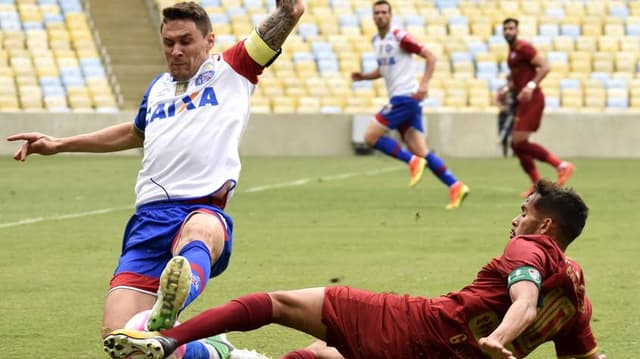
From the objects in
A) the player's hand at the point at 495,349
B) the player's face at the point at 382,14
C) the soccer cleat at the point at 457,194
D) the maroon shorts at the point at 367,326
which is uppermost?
the player's hand at the point at 495,349

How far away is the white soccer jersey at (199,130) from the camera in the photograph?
6.09 meters

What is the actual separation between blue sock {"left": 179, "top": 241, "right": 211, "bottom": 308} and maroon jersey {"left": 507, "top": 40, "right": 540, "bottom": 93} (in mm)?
11579

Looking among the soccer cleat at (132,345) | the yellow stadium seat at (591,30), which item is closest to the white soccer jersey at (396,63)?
the soccer cleat at (132,345)

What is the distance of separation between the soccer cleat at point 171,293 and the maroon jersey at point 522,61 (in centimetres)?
1208

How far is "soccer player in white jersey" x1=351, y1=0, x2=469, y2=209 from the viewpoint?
15.7 meters

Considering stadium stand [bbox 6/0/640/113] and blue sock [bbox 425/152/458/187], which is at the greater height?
blue sock [bbox 425/152/458/187]

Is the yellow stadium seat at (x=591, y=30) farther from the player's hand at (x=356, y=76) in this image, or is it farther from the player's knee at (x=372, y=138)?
the player's knee at (x=372, y=138)

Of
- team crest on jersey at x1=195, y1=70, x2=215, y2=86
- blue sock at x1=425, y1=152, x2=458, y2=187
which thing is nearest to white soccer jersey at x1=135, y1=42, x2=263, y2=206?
team crest on jersey at x1=195, y1=70, x2=215, y2=86

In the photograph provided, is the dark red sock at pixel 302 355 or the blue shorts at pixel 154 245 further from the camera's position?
the blue shorts at pixel 154 245

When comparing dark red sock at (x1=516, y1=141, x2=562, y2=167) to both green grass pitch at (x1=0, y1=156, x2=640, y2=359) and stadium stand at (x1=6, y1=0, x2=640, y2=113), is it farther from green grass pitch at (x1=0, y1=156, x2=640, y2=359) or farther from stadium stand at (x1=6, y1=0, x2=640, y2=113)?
stadium stand at (x1=6, y1=0, x2=640, y2=113)

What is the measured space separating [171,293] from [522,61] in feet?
40.3

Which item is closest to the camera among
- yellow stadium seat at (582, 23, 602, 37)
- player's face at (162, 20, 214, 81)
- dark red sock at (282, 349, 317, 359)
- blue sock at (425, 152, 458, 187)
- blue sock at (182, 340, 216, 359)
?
blue sock at (182, 340, 216, 359)

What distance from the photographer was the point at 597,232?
40.4 ft

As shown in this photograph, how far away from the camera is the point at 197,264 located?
549 cm
